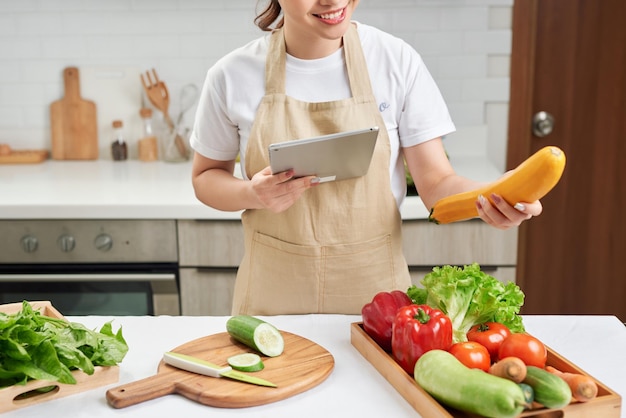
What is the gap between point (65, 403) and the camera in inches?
59.5

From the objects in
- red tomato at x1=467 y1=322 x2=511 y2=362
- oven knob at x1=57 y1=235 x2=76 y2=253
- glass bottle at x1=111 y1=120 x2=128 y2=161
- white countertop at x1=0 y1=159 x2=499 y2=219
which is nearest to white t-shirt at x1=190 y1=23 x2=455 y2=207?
red tomato at x1=467 y1=322 x2=511 y2=362

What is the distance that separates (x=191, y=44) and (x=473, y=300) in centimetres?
238

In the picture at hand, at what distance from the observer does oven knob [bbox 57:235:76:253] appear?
2988 mm

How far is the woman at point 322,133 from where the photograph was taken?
6.88 ft

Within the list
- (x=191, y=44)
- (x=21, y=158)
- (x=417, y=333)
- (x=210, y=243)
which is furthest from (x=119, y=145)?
(x=417, y=333)

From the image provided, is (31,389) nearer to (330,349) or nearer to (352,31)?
(330,349)

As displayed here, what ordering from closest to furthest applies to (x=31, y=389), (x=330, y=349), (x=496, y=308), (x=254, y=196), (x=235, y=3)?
(x=31, y=389) → (x=496, y=308) → (x=330, y=349) → (x=254, y=196) → (x=235, y=3)

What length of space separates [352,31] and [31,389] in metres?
1.18

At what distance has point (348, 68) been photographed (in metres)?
2.09

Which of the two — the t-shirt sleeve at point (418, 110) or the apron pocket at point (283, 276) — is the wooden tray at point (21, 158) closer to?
the apron pocket at point (283, 276)

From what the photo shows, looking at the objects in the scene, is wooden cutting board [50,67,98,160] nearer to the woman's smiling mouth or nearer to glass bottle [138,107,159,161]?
glass bottle [138,107,159,161]

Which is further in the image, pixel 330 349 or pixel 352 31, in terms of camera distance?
pixel 352 31

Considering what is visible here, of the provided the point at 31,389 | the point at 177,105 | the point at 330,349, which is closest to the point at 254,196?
the point at 330,349

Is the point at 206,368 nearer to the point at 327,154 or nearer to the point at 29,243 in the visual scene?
the point at 327,154
